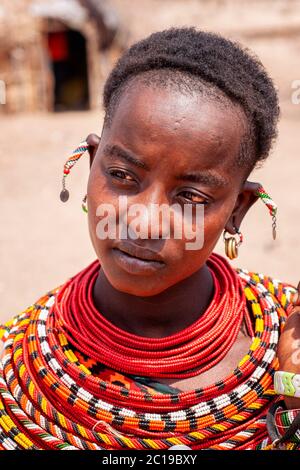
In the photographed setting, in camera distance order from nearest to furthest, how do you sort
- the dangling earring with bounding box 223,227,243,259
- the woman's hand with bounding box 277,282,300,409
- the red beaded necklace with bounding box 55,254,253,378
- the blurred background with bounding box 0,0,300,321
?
the woman's hand with bounding box 277,282,300,409, the red beaded necklace with bounding box 55,254,253,378, the dangling earring with bounding box 223,227,243,259, the blurred background with bounding box 0,0,300,321

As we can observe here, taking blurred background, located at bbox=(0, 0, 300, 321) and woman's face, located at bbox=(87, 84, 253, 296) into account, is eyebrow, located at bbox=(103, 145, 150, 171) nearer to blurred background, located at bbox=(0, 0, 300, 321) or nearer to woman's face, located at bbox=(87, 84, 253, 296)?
woman's face, located at bbox=(87, 84, 253, 296)

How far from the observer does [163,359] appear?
Result: 71.6 inches

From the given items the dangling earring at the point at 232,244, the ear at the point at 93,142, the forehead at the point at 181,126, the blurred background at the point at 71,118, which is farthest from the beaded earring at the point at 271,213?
the blurred background at the point at 71,118

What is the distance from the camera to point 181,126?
5.29 ft

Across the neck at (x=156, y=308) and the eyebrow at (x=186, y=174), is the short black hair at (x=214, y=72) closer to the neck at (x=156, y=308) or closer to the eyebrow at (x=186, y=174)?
the eyebrow at (x=186, y=174)

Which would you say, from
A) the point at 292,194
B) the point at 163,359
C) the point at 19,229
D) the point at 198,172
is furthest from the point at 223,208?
Result: the point at 292,194

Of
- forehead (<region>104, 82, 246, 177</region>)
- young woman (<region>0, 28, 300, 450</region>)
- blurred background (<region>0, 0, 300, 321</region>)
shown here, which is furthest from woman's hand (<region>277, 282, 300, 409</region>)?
blurred background (<region>0, 0, 300, 321</region>)

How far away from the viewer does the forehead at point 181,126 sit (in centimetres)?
161

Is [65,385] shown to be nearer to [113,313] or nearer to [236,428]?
[113,313]

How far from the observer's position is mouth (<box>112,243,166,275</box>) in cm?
165

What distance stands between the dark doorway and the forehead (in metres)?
11.7

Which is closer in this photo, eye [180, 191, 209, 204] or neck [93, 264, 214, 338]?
eye [180, 191, 209, 204]

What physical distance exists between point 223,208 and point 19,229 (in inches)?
185

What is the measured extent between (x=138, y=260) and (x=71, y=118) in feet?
33.6
